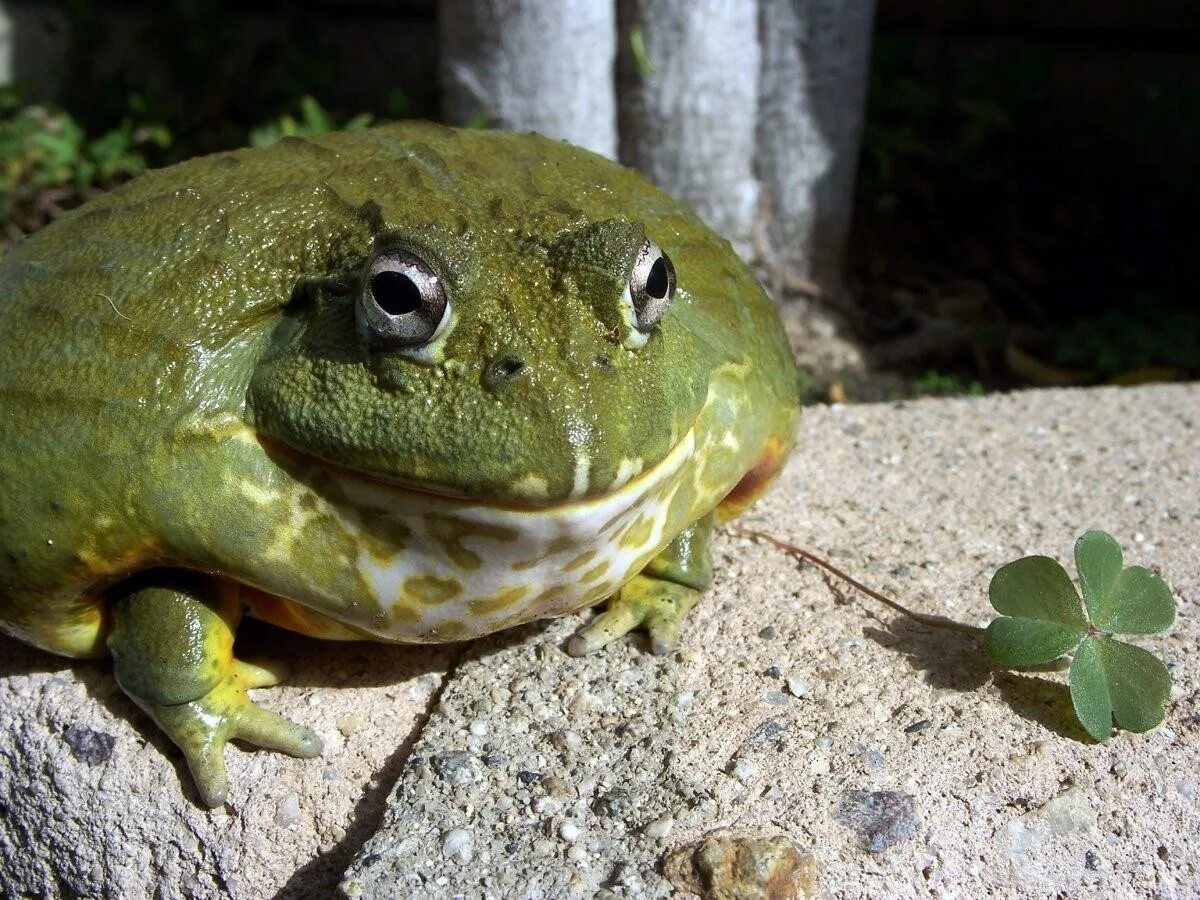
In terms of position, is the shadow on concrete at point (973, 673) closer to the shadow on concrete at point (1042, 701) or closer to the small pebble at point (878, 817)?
the shadow on concrete at point (1042, 701)

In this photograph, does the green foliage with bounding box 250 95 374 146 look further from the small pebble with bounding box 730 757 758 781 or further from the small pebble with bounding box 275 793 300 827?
the small pebble with bounding box 730 757 758 781

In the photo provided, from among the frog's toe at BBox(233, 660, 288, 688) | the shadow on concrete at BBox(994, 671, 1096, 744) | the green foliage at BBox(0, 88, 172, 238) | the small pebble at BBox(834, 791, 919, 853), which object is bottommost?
the green foliage at BBox(0, 88, 172, 238)

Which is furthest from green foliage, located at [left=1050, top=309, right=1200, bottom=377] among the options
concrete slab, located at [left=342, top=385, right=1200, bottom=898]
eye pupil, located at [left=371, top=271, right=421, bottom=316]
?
eye pupil, located at [left=371, top=271, right=421, bottom=316]

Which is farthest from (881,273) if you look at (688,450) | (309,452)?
(309,452)

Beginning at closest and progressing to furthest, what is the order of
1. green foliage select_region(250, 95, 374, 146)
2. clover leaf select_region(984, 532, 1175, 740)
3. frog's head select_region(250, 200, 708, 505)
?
frog's head select_region(250, 200, 708, 505)
clover leaf select_region(984, 532, 1175, 740)
green foliage select_region(250, 95, 374, 146)

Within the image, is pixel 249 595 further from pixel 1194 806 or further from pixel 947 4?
pixel 947 4

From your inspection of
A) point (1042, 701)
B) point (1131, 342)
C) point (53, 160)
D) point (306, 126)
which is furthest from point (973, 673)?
point (53, 160)

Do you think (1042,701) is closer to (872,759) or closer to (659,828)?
(872,759)
